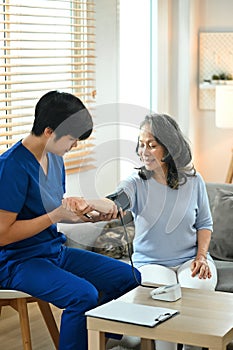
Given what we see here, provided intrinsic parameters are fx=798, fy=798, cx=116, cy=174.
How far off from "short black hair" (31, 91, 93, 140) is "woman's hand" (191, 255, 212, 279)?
0.68 metres

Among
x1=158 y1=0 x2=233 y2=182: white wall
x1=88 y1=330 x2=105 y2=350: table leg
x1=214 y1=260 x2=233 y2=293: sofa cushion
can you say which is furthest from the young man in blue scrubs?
x1=158 y1=0 x2=233 y2=182: white wall

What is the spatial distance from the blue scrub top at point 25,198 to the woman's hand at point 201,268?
1.73 feet

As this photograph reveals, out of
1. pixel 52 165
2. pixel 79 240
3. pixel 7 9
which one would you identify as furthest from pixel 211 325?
pixel 7 9

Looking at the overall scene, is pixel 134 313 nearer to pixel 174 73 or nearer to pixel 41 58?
pixel 41 58

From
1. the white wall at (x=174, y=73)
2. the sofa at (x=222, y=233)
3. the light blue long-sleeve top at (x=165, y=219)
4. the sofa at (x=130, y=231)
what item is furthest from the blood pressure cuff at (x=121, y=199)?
the white wall at (x=174, y=73)

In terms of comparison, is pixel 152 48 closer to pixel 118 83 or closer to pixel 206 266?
pixel 118 83

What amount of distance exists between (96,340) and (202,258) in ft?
2.47

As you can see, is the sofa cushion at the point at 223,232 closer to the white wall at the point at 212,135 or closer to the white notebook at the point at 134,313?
the white notebook at the point at 134,313

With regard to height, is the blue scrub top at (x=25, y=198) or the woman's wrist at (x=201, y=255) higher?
the blue scrub top at (x=25, y=198)

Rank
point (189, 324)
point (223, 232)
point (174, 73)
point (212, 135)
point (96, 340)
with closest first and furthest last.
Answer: point (189, 324) → point (96, 340) → point (223, 232) → point (174, 73) → point (212, 135)

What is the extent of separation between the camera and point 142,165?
3199mm

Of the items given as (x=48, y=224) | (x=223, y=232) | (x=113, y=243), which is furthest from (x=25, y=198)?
(x=223, y=232)

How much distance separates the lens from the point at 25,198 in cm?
281

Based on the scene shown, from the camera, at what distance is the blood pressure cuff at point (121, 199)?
301 centimetres
